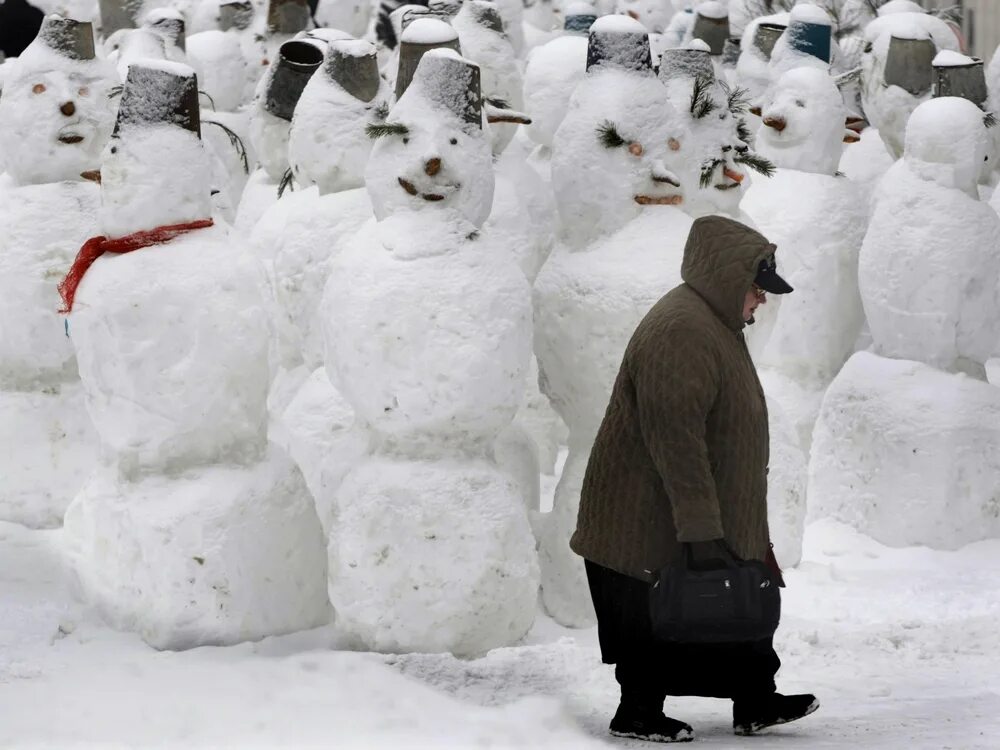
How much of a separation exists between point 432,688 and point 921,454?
284 centimetres

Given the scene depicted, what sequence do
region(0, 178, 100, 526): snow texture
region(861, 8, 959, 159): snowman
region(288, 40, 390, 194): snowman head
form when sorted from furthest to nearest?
region(861, 8, 959, 159): snowman < region(0, 178, 100, 526): snow texture < region(288, 40, 390, 194): snowman head

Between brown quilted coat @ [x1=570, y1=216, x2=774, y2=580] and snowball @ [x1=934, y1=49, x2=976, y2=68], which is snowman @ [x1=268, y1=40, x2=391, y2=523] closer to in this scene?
brown quilted coat @ [x1=570, y1=216, x2=774, y2=580]

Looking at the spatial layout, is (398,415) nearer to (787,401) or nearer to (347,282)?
(347,282)

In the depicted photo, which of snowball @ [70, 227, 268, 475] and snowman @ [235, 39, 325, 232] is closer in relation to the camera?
snowball @ [70, 227, 268, 475]

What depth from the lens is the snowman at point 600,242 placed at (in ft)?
18.4

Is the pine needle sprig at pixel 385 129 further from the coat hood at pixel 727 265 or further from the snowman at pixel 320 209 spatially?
the coat hood at pixel 727 265

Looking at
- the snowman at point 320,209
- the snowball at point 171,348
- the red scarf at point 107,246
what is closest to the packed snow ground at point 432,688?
the snowball at point 171,348

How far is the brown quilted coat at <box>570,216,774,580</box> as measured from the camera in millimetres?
4191

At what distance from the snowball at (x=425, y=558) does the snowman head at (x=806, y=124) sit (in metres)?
3.24

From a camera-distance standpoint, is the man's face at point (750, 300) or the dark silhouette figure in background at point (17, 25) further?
the dark silhouette figure in background at point (17, 25)

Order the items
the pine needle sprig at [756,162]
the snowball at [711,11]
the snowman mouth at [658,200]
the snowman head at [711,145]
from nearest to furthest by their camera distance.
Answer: the snowman mouth at [658,200]
the pine needle sprig at [756,162]
the snowman head at [711,145]
the snowball at [711,11]

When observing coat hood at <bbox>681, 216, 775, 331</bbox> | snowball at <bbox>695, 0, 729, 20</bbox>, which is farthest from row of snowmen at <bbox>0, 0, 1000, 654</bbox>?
snowball at <bbox>695, 0, 729, 20</bbox>

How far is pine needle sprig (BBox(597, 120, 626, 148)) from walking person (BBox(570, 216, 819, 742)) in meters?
1.24

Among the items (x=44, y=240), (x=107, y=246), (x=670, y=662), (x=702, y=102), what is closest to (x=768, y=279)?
(x=670, y=662)
